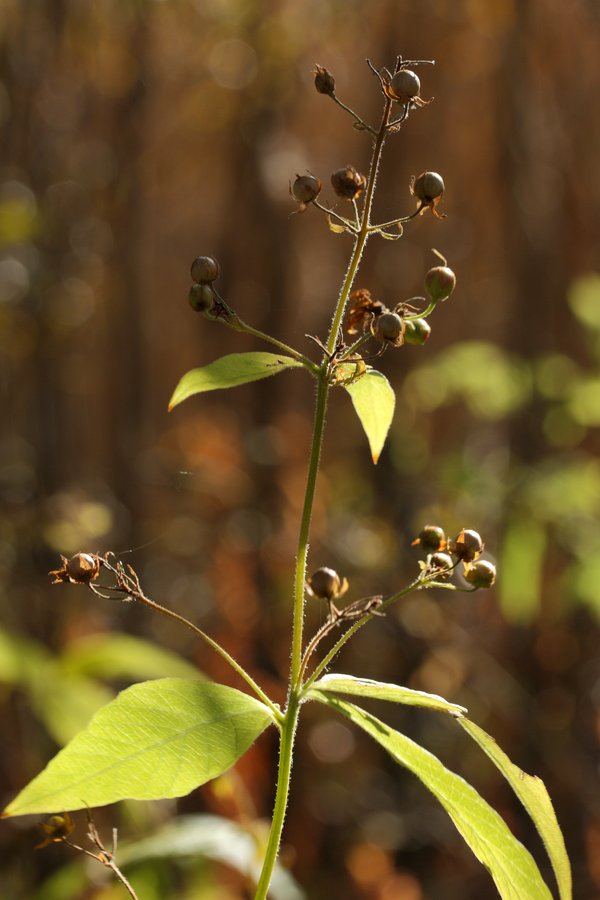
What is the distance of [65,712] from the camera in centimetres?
220

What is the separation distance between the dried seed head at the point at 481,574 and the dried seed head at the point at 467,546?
0.01 meters

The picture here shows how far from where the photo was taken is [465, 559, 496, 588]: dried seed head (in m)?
0.87

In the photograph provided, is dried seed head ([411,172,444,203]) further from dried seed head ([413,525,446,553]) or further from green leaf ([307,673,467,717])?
green leaf ([307,673,467,717])

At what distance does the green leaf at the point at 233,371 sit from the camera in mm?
831

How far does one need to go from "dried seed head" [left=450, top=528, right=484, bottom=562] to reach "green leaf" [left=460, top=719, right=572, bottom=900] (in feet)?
0.54

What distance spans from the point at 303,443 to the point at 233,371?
4187 millimetres

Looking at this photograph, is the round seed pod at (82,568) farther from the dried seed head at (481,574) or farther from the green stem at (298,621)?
the dried seed head at (481,574)

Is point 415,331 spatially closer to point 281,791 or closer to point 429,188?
point 429,188

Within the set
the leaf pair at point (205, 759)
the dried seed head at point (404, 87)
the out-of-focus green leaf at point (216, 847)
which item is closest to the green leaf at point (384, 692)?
the leaf pair at point (205, 759)

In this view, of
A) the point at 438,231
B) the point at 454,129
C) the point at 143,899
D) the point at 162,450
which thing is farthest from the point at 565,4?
the point at 143,899

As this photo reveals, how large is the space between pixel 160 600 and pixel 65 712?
300 centimetres

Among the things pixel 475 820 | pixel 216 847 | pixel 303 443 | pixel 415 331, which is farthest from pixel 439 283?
pixel 303 443

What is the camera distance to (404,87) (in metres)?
0.84

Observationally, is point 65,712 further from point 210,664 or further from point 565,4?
point 565,4
